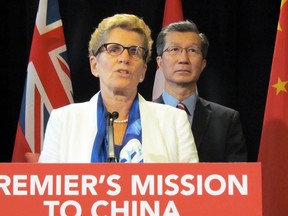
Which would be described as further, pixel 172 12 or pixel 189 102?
pixel 172 12

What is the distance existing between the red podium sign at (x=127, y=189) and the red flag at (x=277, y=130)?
7.04 feet

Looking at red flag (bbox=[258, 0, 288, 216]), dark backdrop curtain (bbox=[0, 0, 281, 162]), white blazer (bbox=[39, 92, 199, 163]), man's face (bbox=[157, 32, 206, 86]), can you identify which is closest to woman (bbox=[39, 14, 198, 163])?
white blazer (bbox=[39, 92, 199, 163])

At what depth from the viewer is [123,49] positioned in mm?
2469

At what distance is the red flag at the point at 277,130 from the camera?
12.2 feet

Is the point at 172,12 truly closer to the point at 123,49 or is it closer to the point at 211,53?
the point at 211,53

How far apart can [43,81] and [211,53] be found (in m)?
1.12

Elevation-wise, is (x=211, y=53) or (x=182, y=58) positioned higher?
(x=211, y=53)

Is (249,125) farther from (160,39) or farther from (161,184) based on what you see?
(161,184)

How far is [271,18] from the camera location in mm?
4105

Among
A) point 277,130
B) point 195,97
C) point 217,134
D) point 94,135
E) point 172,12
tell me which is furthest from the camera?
point 172,12

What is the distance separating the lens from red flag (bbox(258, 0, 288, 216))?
12.2ft

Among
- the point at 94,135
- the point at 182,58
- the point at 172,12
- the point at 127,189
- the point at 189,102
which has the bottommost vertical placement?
the point at 127,189

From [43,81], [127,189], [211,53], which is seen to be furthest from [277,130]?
[127,189]

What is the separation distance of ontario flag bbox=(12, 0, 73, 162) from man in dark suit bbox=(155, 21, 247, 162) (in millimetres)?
828
